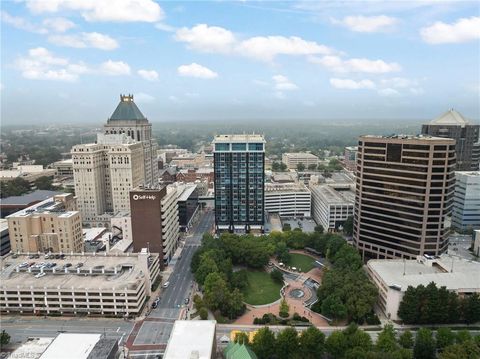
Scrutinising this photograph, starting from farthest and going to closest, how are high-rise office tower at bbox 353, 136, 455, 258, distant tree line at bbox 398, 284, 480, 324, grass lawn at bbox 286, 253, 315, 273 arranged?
grass lawn at bbox 286, 253, 315, 273, high-rise office tower at bbox 353, 136, 455, 258, distant tree line at bbox 398, 284, 480, 324

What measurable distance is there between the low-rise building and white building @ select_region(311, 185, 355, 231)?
2415 inches

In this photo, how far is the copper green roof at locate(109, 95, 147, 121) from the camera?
146 m

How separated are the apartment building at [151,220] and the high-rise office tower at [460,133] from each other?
4403 inches

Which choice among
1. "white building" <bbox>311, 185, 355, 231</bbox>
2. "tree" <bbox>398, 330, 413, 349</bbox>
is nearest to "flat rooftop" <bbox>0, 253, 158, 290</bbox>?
"tree" <bbox>398, 330, 413, 349</bbox>

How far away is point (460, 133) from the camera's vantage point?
483 feet

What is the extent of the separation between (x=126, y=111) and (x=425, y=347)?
421ft

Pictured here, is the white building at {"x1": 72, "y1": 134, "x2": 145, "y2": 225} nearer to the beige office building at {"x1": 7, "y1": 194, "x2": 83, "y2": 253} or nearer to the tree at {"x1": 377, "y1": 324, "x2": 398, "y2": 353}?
the beige office building at {"x1": 7, "y1": 194, "x2": 83, "y2": 253}

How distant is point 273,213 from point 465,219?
208ft

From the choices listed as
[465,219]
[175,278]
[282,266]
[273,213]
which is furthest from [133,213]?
[465,219]

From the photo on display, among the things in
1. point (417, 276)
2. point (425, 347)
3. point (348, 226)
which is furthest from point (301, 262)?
point (425, 347)

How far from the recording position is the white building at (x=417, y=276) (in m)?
70.0

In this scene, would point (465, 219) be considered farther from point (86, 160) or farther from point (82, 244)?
point (86, 160)

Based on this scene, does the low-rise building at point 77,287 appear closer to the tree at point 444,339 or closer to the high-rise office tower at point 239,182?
the high-rise office tower at point 239,182

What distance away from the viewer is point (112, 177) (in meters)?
126
